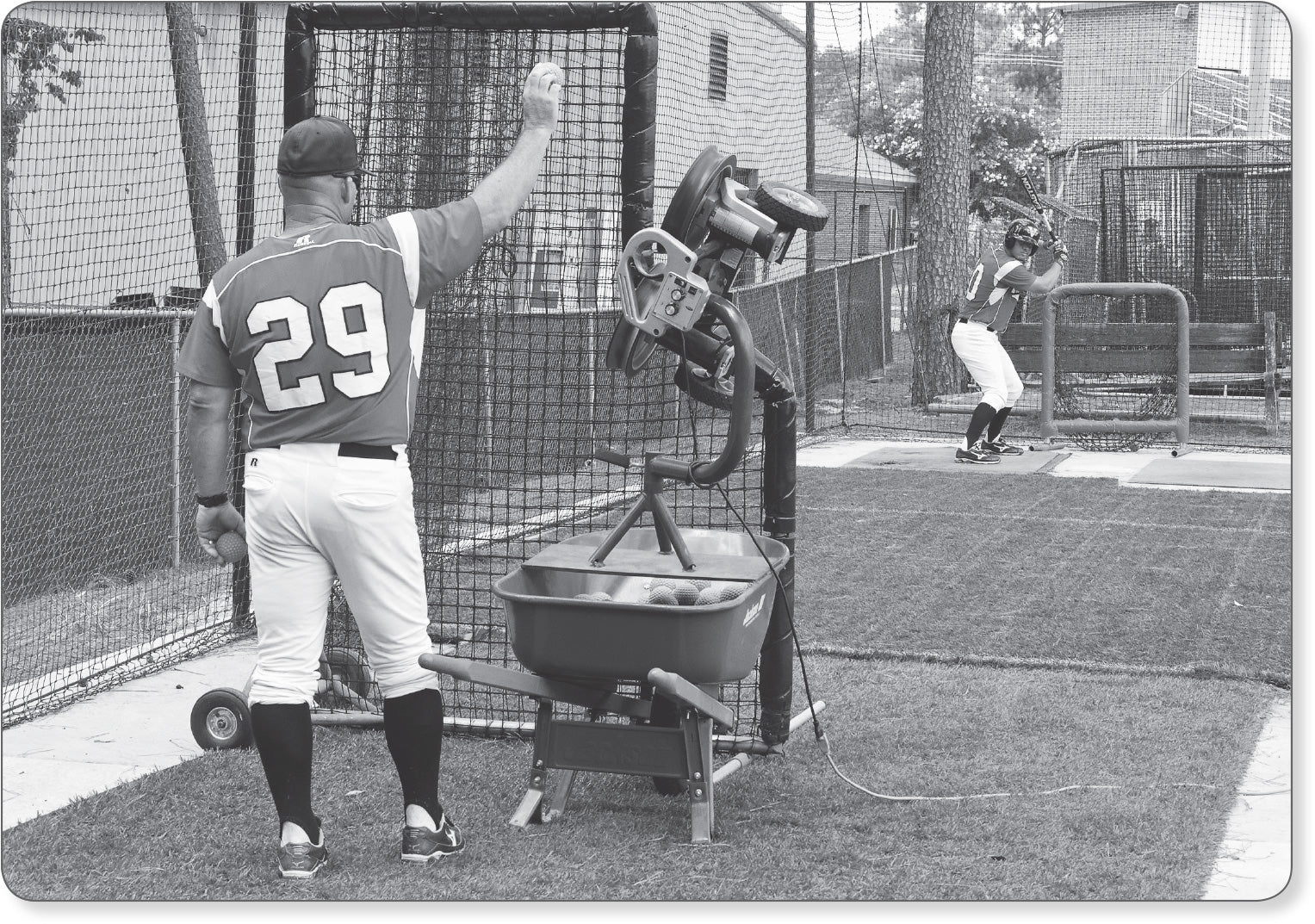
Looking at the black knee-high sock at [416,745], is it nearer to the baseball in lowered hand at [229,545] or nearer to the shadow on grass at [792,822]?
the shadow on grass at [792,822]

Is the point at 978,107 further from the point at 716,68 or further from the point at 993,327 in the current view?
the point at 993,327

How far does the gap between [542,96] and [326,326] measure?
89cm

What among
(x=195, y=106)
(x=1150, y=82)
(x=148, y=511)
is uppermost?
(x=1150, y=82)

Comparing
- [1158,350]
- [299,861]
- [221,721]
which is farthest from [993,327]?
[299,861]

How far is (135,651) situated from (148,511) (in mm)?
1746

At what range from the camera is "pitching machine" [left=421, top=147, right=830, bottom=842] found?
3879 mm

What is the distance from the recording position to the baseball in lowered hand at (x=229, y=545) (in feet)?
13.0

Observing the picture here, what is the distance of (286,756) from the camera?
378 cm

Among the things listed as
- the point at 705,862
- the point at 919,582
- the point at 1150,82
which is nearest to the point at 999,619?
the point at 919,582

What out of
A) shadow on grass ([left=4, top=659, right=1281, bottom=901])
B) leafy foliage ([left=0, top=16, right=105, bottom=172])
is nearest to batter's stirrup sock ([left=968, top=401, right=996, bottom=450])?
shadow on grass ([left=4, top=659, right=1281, bottom=901])

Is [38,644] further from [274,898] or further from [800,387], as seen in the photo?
[800,387]

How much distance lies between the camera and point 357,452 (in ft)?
12.2

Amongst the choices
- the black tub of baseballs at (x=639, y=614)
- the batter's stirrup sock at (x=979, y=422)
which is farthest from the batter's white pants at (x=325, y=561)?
the batter's stirrup sock at (x=979, y=422)

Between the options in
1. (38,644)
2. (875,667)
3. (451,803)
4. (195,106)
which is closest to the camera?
(451,803)
